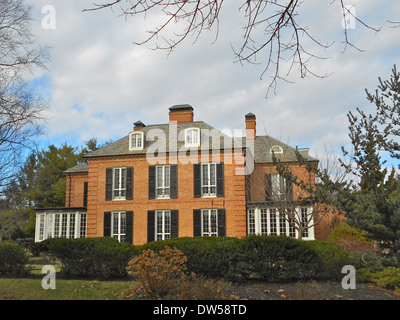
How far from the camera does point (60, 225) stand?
2580 centimetres

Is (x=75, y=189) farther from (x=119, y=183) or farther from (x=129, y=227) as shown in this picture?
(x=129, y=227)

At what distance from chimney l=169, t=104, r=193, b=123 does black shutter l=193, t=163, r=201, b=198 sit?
19.5 feet

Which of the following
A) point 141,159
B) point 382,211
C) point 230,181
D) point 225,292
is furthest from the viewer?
point 141,159

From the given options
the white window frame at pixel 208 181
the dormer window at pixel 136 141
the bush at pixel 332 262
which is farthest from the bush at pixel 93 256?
the dormer window at pixel 136 141

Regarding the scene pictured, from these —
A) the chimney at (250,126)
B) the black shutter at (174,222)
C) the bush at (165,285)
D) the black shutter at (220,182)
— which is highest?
the chimney at (250,126)

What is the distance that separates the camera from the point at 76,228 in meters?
25.6

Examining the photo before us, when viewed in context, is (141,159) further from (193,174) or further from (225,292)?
(225,292)

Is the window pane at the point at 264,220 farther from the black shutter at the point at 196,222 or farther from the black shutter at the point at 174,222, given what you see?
the black shutter at the point at 174,222

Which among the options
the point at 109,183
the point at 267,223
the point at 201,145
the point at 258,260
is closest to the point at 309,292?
the point at 258,260

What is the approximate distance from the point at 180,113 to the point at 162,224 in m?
9.16

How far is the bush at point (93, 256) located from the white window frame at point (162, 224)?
1102cm

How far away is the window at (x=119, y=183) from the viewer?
24.3m
